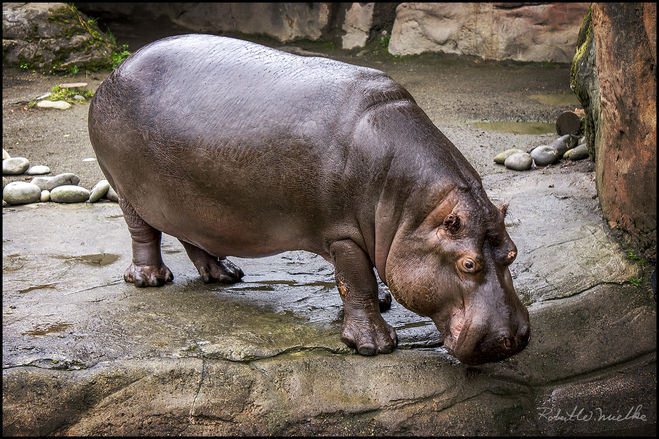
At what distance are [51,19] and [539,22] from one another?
273 inches

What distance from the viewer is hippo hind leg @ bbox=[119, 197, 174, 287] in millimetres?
4841

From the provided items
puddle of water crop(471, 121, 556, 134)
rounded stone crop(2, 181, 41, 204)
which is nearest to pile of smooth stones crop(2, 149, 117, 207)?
rounded stone crop(2, 181, 41, 204)

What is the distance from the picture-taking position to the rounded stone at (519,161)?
22.9 feet

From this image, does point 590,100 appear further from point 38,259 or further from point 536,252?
point 38,259

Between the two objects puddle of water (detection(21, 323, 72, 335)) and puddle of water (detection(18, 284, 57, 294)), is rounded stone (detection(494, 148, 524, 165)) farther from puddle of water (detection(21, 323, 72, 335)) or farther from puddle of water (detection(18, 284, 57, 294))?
puddle of water (detection(21, 323, 72, 335))

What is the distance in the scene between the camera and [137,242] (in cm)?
493

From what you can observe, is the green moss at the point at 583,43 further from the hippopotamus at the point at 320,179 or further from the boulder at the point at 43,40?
the boulder at the point at 43,40

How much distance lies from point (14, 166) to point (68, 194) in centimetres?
122

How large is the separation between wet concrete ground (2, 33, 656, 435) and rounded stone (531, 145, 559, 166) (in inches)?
57.5

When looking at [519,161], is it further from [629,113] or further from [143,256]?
[143,256]

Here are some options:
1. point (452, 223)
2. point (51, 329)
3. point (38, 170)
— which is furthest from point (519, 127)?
point (51, 329)

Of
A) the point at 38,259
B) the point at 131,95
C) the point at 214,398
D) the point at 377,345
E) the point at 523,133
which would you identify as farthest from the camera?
the point at 523,133

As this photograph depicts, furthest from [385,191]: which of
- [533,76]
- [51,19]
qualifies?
[51,19]

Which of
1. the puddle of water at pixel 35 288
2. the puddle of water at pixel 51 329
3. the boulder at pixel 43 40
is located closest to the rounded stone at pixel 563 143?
the puddle of water at pixel 35 288
